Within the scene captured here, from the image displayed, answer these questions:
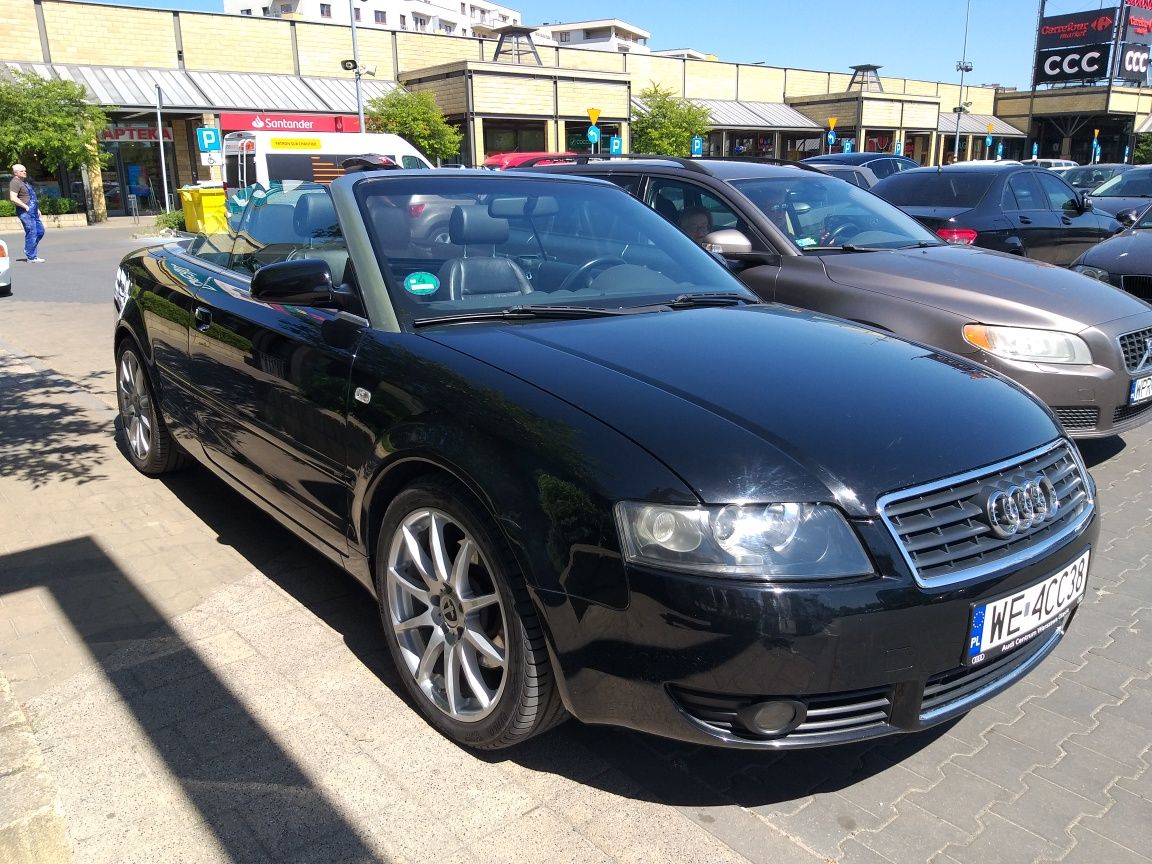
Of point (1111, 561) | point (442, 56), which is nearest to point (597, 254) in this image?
point (1111, 561)

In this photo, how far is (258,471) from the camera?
148 inches

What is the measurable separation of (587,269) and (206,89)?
34993 mm

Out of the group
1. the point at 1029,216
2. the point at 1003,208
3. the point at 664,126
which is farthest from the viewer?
the point at 664,126

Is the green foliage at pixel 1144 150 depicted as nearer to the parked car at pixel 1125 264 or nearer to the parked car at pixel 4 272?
the parked car at pixel 1125 264

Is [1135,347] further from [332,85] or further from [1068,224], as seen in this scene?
[332,85]

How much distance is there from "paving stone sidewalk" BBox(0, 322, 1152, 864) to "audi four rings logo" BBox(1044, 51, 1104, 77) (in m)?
70.2

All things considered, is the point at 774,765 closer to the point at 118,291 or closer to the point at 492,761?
the point at 492,761

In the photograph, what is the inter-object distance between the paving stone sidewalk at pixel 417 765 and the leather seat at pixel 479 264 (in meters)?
1.36

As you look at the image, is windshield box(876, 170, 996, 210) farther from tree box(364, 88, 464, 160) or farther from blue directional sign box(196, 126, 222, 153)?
tree box(364, 88, 464, 160)

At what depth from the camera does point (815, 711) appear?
229 cm

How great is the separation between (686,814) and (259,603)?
207cm

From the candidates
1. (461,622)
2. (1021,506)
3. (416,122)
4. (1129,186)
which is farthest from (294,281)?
(416,122)

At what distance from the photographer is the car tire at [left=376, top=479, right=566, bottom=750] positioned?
2514 mm

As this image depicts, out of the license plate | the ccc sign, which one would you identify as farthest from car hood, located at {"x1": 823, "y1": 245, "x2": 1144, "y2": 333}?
the ccc sign
